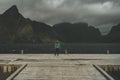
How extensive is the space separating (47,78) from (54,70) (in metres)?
3.79

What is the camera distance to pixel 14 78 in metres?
20.8

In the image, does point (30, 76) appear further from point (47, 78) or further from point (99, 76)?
point (99, 76)

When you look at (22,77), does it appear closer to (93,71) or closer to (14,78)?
(14,78)

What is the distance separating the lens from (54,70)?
24750mm

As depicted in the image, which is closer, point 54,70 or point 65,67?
point 54,70

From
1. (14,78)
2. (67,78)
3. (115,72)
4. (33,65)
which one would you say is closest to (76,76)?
(67,78)

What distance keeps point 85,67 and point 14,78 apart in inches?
305

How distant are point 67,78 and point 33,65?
7150mm

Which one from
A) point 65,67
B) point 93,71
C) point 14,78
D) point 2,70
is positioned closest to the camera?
point 14,78

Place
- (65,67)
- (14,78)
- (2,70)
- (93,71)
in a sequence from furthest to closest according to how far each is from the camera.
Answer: (2,70) < (65,67) < (93,71) < (14,78)

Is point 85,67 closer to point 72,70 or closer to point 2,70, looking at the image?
point 72,70

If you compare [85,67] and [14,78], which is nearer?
[14,78]

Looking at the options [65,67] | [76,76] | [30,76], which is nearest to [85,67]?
[65,67]

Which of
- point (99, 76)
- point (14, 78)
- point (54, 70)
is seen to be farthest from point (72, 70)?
point (14, 78)
